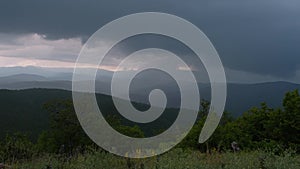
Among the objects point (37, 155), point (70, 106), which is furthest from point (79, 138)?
point (37, 155)

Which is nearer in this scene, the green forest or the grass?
the grass

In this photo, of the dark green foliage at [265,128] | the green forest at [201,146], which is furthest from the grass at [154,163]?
the dark green foliage at [265,128]

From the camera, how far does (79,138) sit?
117 feet

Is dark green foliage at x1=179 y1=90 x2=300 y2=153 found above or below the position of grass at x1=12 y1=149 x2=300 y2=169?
above

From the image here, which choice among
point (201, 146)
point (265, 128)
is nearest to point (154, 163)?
point (201, 146)

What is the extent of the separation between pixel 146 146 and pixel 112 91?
215 centimetres

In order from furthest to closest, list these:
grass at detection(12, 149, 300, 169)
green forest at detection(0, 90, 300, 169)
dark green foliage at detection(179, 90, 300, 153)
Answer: dark green foliage at detection(179, 90, 300, 153), green forest at detection(0, 90, 300, 169), grass at detection(12, 149, 300, 169)

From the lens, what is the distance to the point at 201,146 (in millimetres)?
17938

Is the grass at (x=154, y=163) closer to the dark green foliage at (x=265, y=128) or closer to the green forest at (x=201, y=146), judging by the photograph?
the green forest at (x=201, y=146)

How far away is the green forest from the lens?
715 centimetres

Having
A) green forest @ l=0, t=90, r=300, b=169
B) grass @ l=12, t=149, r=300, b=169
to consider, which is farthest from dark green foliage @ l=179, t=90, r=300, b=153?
grass @ l=12, t=149, r=300, b=169

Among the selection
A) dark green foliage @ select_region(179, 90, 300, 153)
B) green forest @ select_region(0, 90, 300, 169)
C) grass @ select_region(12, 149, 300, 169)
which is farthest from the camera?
dark green foliage @ select_region(179, 90, 300, 153)

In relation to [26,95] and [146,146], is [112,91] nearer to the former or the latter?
[146,146]

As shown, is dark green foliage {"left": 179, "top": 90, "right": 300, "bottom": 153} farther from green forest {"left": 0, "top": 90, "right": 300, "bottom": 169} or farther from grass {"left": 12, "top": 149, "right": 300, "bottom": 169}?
grass {"left": 12, "top": 149, "right": 300, "bottom": 169}
